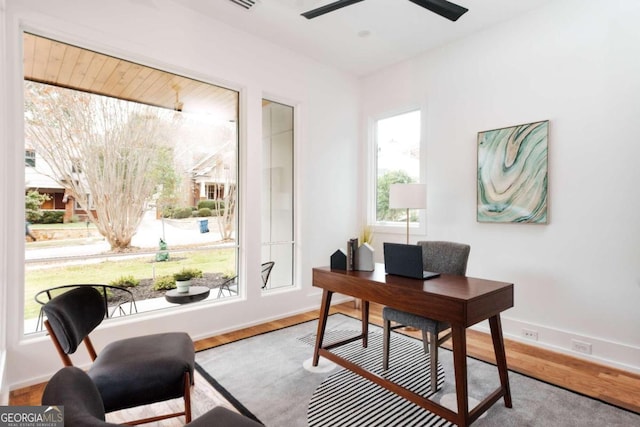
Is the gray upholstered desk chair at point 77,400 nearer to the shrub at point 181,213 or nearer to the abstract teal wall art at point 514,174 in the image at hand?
the shrub at point 181,213

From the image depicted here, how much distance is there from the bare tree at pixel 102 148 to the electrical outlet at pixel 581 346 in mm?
3943

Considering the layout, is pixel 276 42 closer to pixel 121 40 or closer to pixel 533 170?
pixel 121 40

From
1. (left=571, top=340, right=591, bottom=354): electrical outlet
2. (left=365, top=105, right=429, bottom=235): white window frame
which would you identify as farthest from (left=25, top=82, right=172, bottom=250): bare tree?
(left=571, top=340, right=591, bottom=354): electrical outlet

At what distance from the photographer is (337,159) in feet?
14.9

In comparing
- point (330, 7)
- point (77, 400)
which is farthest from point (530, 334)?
point (77, 400)

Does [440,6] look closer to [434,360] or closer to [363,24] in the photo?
[363,24]

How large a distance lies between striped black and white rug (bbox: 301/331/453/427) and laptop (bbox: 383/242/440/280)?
78 cm

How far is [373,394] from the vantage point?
229 cm

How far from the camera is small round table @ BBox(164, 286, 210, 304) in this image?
3.29 meters

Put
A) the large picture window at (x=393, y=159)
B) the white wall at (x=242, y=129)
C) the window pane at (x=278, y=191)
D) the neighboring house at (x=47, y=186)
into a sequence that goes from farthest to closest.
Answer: the large picture window at (x=393, y=159)
the window pane at (x=278, y=191)
the neighboring house at (x=47, y=186)
the white wall at (x=242, y=129)

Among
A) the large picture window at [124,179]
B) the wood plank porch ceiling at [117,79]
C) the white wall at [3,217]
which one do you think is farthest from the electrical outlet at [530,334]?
the white wall at [3,217]

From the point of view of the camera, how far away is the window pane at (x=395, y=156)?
4242 millimetres

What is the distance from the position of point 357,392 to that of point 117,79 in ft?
10.3

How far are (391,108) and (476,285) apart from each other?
2.93 meters
